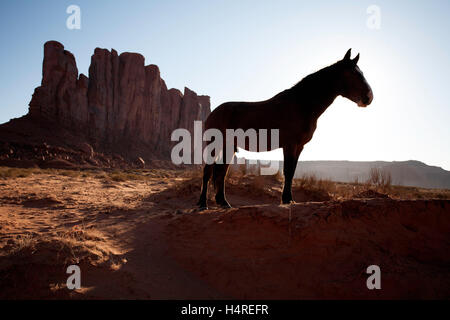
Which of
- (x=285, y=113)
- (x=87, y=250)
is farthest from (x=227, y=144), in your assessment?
(x=87, y=250)

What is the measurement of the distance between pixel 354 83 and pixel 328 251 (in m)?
2.81

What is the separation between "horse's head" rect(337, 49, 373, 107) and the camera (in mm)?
4137

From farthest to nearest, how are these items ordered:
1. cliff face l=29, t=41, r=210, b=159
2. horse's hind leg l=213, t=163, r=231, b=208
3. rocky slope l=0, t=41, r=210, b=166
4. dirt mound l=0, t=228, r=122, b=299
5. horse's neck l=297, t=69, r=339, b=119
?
cliff face l=29, t=41, r=210, b=159 → rocky slope l=0, t=41, r=210, b=166 → horse's hind leg l=213, t=163, r=231, b=208 → horse's neck l=297, t=69, r=339, b=119 → dirt mound l=0, t=228, r=122, b=299

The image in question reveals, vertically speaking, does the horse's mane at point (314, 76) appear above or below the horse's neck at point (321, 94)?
above

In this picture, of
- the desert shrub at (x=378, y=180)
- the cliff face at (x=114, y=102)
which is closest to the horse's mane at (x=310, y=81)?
the desert shrub at (x=378, y=180)

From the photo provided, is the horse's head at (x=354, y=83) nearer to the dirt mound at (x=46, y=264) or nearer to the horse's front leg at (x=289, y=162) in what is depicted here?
the horse's front leg at (x=289, y=162)

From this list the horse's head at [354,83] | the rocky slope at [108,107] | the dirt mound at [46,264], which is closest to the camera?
the dirt mound at [46,264]

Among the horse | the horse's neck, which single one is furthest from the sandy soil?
the horse's neck

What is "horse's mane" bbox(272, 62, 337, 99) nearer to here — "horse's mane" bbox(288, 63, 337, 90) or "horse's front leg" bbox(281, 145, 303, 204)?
"horse's mane" bbox(288, 63, 337, 90)

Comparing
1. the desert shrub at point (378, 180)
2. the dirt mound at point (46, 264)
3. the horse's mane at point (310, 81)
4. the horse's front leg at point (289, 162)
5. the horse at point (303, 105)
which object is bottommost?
the dirt mound at point (46, 264)

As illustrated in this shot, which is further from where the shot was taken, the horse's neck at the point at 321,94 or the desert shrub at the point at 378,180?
the desert shrub at the point at 378,180

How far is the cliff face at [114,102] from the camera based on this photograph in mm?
47031

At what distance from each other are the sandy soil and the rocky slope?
39919 millimetres

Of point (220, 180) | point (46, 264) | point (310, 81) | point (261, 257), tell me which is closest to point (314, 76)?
point (310, 81)
